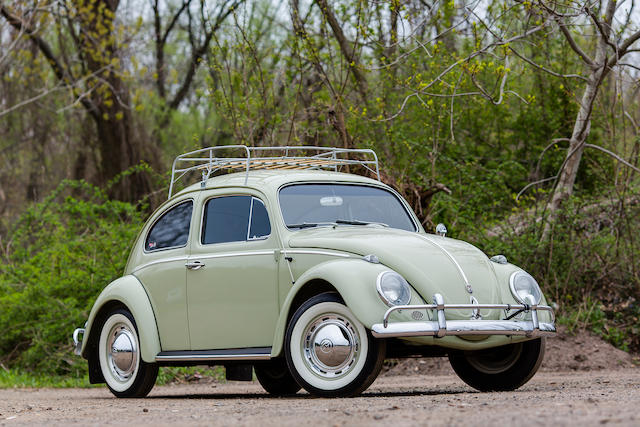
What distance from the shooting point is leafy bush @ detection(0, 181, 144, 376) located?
12.2 m

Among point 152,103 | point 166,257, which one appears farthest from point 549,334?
point 152,103

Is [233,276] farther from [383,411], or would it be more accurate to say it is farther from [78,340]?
[383,411]

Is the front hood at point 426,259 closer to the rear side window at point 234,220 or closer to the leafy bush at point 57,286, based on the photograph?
the rear side window at point 234,220

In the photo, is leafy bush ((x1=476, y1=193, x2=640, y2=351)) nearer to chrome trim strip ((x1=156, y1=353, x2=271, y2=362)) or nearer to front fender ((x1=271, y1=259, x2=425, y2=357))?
chrome trim strip ((x1=156, y1=353, x2=271, y2=362))

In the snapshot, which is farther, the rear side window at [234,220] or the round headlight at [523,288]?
the rear side window at [234,220]

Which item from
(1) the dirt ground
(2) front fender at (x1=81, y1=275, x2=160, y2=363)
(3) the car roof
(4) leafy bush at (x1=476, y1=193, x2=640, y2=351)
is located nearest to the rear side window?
(3) the car roof

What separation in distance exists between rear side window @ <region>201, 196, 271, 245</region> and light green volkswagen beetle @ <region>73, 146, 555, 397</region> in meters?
0.01

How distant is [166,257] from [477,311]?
3039mm

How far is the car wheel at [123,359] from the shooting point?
834 centimetres

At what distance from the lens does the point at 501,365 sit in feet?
24.9

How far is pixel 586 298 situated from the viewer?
12016 mm

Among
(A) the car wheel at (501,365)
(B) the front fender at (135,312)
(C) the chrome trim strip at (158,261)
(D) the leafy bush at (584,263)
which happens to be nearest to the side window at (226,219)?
(C) the chrome trim strip at (158,261)

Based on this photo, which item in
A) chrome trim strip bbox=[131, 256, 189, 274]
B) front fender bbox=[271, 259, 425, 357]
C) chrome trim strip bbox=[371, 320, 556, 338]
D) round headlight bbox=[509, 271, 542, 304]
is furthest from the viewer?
chrome trim strip bbox=[131, 256, 189, 274]

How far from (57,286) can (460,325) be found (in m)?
7.57
